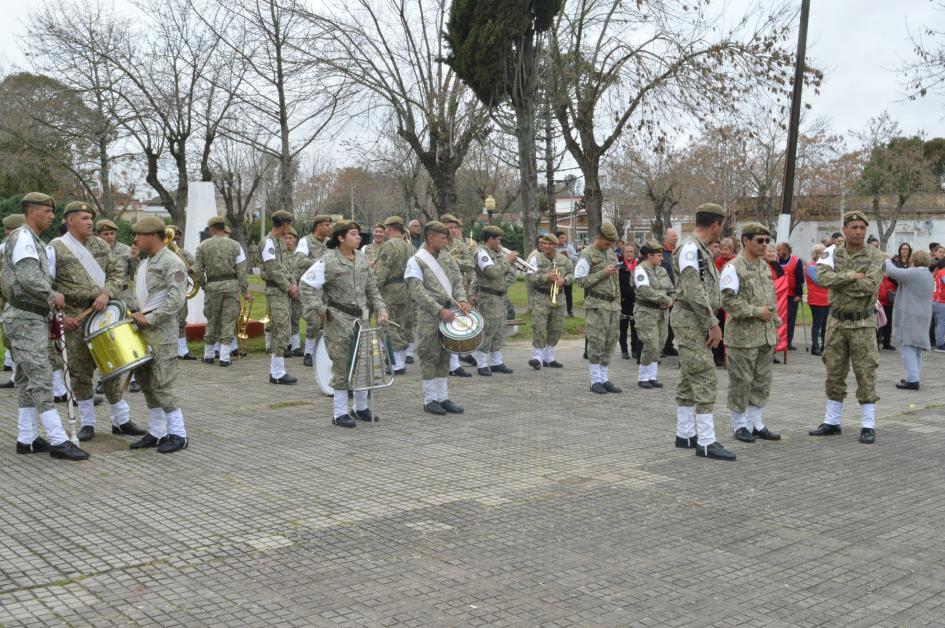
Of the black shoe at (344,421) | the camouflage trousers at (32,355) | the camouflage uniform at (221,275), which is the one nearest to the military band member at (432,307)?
the black shoe at (344,421)

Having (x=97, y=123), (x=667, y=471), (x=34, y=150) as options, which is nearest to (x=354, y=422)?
(x=667, y=471)

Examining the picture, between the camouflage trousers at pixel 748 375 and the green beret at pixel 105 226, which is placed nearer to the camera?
the camouflage trousers at pixel 748 375

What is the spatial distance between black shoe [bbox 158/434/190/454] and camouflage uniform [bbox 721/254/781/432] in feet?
16.4

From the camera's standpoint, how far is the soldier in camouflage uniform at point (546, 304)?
13.5 m

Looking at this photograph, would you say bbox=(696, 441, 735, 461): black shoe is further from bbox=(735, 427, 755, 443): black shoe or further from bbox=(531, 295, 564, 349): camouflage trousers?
bbox=(531, 295, 564, 349): camouflage trousers

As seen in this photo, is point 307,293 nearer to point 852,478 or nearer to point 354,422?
point 354,422

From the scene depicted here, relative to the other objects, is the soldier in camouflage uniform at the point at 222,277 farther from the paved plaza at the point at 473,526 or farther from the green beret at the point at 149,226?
the green beret at the point at 149,226

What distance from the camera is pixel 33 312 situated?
24.5 feet

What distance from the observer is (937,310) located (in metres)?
17.2

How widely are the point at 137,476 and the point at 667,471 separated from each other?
4214mm

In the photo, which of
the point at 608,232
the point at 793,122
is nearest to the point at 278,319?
the point at 608,232

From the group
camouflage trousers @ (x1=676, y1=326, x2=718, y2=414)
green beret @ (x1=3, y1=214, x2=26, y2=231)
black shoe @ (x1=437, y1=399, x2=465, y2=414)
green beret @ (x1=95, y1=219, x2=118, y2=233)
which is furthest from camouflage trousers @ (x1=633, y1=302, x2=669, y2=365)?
green beret @ (x1=3, y1=214, x2=26, y2=231)

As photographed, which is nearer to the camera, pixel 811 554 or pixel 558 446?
pixel 811 554

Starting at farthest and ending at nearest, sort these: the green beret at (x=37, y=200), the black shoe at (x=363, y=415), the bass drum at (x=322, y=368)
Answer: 1. the bass drum at (x=322, y=368)
2. the black shoe at (x=363, y=415)
3. the green beret at (x=37, y=200)
